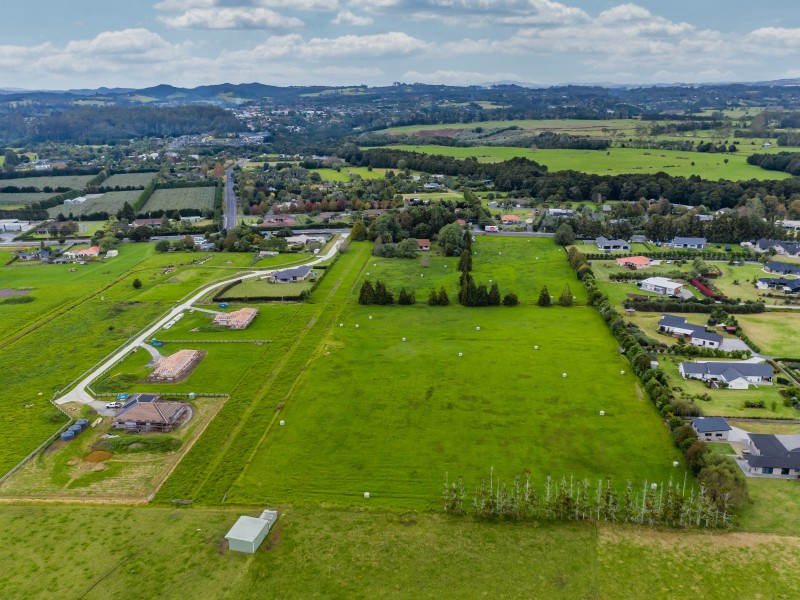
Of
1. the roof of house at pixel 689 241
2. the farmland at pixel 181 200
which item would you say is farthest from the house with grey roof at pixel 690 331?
the farmland at pixel 181 200

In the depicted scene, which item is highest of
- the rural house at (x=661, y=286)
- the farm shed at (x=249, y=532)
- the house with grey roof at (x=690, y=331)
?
the rural house at (x=661, y=286)

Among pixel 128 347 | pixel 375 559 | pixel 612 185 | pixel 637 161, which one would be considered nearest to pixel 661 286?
pixel 375 559

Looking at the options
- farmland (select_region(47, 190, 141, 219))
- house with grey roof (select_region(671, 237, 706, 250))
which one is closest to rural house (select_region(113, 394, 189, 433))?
house with grey roof (select_region(671, 237, 706, 250))

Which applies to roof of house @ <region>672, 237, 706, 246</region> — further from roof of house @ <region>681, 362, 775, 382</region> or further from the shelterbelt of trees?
roof of house @ <region>681, 362, 775, 382</region>

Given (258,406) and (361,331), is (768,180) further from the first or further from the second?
(258,406)

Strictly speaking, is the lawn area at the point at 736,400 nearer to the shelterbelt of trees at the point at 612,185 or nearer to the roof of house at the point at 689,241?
the roof of house at the point at 689,241

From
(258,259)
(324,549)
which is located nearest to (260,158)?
(258,259)

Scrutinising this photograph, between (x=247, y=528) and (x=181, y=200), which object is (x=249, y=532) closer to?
(x=247, y=528)
